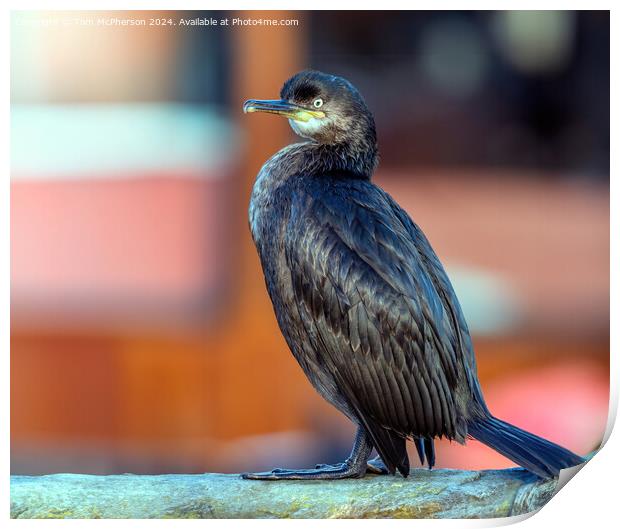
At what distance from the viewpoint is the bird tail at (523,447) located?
3.40 metres

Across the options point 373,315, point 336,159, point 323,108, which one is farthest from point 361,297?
point 323,108

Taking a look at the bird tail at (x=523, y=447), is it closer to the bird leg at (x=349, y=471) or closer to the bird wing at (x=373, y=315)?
the bird wing at (x=373, y=315)

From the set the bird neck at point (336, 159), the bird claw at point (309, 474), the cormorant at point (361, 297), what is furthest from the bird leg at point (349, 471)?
the bird neck at point (336, 159)

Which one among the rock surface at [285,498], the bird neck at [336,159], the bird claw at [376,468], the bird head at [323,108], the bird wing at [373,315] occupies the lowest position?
the rock surface at [285,498]

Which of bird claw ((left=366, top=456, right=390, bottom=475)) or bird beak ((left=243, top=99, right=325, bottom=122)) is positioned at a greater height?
bird beak ((left=243, top=99, right=325, bottom=122))

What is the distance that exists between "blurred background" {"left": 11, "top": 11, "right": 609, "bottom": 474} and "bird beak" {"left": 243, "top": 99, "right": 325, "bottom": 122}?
0.68ft

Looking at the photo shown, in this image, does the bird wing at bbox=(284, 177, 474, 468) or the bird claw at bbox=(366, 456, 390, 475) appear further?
the bird claw at bbox=(366, 456, 390, 475)

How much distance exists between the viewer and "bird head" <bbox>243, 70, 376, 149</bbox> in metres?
3.47

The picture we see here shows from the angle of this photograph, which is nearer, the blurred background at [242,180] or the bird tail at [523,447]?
the bird tail at [523,447]

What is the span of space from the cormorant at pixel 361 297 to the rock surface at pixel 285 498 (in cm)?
10

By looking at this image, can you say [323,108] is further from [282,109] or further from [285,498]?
[285,498]

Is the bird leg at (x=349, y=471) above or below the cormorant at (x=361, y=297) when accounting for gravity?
below

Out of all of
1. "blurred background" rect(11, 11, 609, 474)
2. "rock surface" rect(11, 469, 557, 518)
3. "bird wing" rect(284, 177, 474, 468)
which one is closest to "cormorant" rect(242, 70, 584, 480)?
"bird wing" rect(284, 177, 474, 468)

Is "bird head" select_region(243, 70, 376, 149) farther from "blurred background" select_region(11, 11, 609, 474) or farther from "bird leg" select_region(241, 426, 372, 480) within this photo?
"bird leg" select_region(241, 426, 372, 480)
